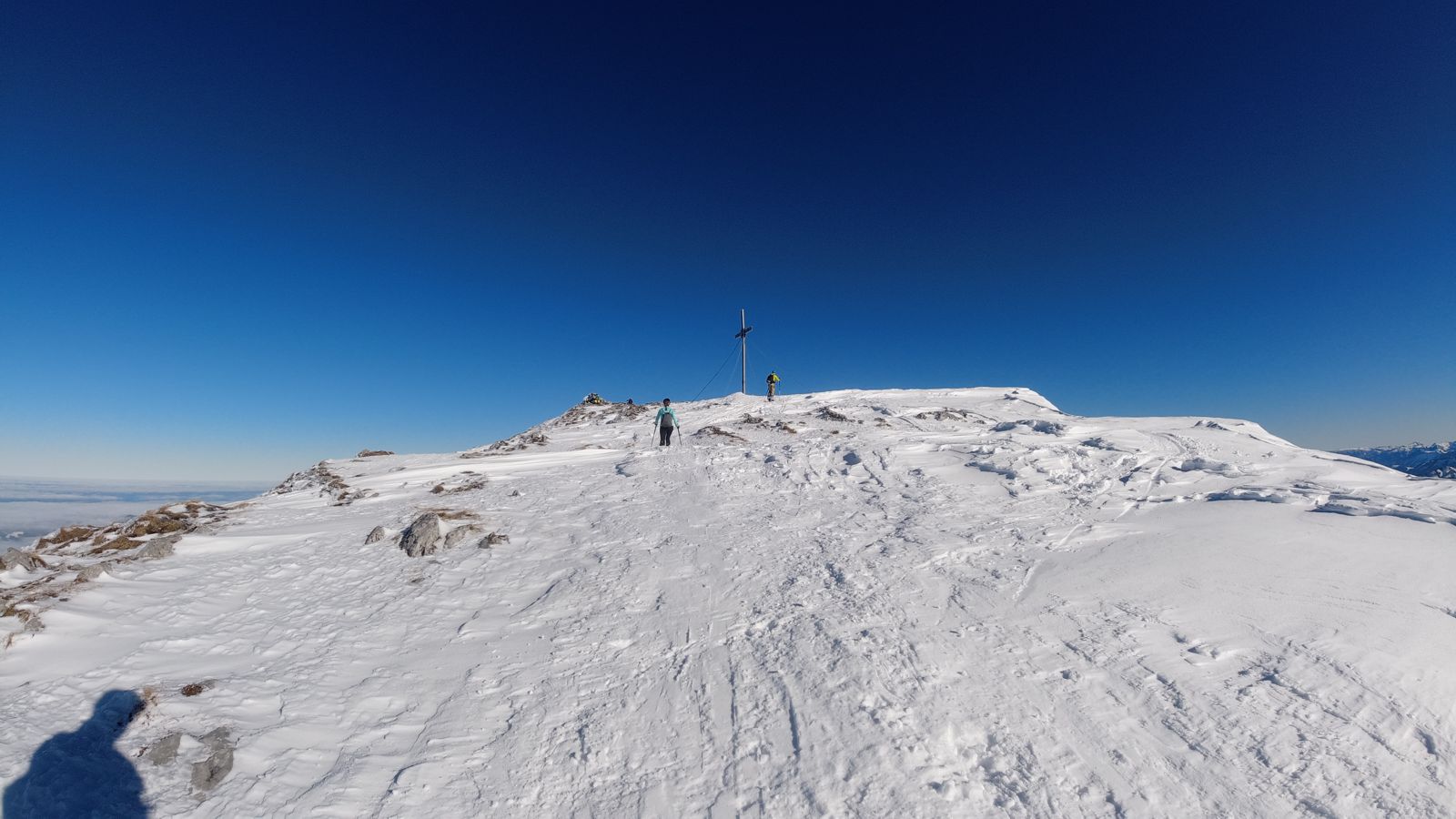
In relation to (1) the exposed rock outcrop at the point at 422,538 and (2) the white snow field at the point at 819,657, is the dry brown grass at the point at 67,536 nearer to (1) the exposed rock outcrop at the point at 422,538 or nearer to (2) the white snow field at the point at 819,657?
(2) the white snow field at the point at 819,657

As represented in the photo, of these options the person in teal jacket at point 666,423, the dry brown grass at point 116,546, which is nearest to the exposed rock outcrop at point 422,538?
the dry brown grass at point 116,546

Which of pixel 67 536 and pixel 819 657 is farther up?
pixel 67 536

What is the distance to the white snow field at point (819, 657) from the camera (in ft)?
14.7

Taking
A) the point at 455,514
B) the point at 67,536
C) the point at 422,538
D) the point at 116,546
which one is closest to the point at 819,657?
the point at 422,538

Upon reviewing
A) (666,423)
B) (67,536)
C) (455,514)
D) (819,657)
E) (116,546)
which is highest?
(666,423)

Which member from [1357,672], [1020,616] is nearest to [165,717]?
[1020,616]

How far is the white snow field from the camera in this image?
4492mm

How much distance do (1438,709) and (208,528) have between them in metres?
18.0

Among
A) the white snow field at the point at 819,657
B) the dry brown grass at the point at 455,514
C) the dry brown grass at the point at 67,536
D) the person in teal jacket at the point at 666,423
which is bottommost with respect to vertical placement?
the white snow field at the point at 819,657

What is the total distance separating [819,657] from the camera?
6.04 m

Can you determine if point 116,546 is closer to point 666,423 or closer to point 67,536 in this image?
point 67,536

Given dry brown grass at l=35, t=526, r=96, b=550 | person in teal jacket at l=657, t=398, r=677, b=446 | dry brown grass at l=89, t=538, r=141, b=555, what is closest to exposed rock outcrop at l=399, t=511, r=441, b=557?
dry brown grass at l=89, t=538, r=141, b=555

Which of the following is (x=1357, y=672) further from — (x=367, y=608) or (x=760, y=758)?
(x=367, y=608)

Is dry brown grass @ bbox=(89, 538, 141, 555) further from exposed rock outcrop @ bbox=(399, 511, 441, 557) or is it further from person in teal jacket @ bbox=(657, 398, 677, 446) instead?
person in teal jacket @ bbox=(657, 398, 677, 446)
